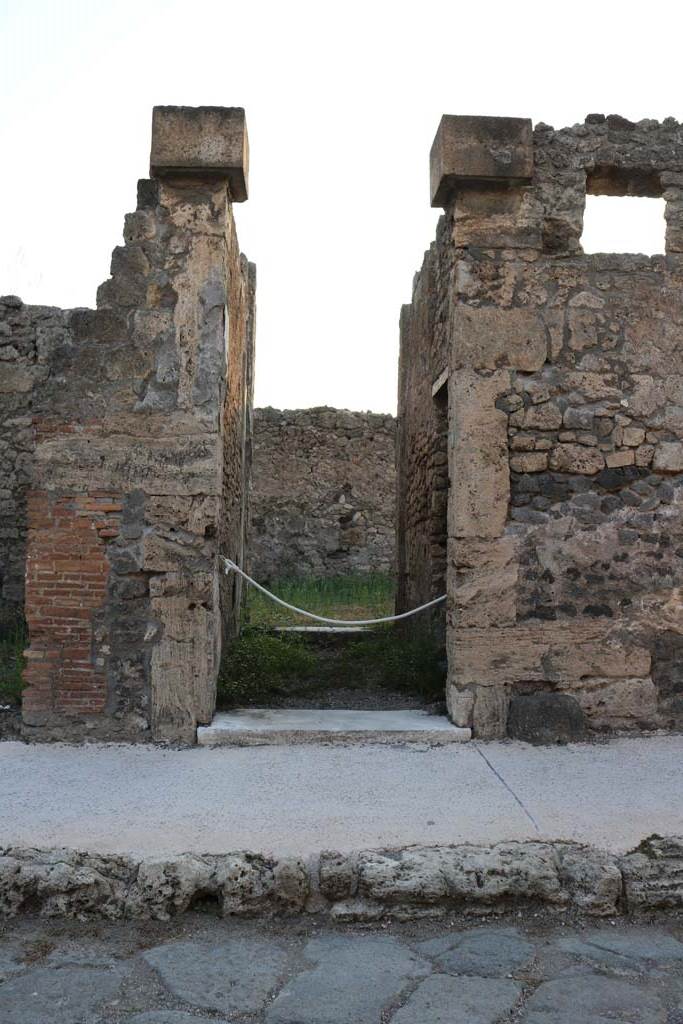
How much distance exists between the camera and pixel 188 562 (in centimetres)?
499

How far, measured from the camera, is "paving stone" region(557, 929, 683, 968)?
2.81 m

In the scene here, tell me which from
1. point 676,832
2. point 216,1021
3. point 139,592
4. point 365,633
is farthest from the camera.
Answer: point 365,633

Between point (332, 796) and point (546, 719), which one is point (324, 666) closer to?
point (546, 719)

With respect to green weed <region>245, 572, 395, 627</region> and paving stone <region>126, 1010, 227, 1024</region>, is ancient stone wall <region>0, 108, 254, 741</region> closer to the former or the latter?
paving stone <region>126, 1010, 227, 1024</region>

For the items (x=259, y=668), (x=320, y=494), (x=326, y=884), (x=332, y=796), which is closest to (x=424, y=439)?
(x=259, y=668)

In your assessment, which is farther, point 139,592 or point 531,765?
point 139,592

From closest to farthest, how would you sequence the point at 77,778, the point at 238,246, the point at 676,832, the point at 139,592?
the point at 676,832 < the point at 77,778 < the point at 139,592 < the point at 238,246

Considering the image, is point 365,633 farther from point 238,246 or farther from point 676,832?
point 676,832

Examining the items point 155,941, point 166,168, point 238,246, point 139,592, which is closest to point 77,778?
point 139,592

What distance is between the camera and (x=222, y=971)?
273 cm

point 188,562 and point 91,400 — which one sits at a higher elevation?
point 91,400

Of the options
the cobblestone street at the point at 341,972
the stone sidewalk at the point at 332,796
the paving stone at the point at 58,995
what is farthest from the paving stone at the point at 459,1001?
the paving stone at the point at 58,995

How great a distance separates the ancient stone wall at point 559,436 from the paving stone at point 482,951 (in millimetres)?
2088

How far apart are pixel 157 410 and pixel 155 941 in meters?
2.94
